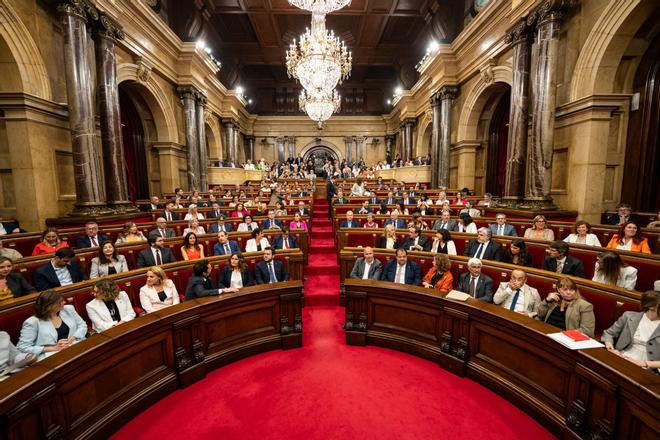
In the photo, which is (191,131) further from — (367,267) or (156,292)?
(367,267)

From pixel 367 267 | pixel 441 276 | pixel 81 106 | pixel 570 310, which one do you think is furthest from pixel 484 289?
pixel 81 106

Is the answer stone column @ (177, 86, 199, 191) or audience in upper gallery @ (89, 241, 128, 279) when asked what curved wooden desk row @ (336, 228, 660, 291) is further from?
stone column @ (177, 86, 199, 191)

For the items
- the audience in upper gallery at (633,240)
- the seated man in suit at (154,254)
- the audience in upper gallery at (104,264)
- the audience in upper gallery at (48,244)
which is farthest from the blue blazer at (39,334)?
the audience in upper gallery at (633,240)

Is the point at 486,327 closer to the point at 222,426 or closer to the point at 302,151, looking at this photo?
the point at 222,426

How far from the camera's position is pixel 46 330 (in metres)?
2.49

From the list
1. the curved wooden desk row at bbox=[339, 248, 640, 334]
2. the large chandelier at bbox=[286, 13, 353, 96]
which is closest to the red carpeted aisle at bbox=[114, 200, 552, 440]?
the curved wooden desk row at bbox=[339, 248, 640, 334]

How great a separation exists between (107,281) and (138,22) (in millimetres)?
8791

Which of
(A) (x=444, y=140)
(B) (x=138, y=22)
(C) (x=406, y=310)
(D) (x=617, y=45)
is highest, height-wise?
(B) (x=138, y=22)

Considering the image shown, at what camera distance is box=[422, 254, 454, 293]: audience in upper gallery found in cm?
382

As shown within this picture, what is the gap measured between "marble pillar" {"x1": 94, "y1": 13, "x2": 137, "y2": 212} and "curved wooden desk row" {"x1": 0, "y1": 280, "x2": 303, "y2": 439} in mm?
5510

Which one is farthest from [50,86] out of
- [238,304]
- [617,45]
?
[617,45]

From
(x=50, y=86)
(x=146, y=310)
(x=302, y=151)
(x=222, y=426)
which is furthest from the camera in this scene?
(x=302, y=151)

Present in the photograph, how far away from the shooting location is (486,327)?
9.34 feet

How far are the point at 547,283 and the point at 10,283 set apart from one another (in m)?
5.65
